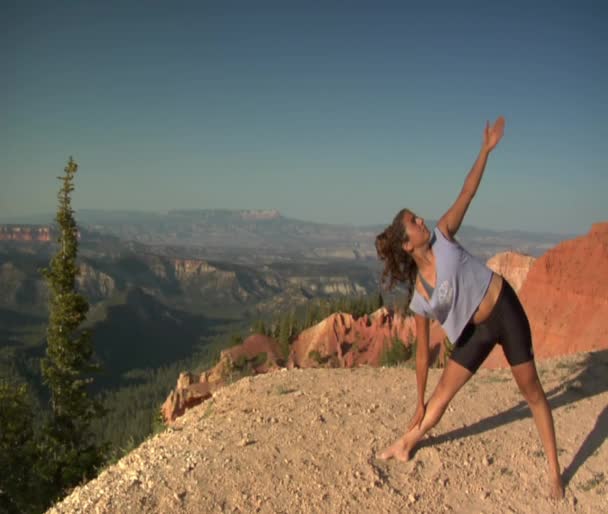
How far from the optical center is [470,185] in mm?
5336

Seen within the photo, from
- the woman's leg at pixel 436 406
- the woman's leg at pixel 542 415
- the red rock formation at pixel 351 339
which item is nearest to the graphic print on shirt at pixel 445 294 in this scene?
the woman's leg at pixel 436 406

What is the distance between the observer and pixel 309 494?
5547 millimetres

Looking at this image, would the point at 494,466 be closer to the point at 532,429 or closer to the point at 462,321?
the point at 532,429

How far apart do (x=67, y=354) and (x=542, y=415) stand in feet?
60.7

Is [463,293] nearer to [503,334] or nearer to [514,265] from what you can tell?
[503,334]

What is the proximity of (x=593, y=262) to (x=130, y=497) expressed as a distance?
3353cm

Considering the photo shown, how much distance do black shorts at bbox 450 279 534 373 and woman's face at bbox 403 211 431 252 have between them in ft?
3.15

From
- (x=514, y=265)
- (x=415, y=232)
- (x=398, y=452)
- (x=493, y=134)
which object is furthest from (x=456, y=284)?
(x=514, y=265)

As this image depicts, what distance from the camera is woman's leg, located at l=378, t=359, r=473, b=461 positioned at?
575cm

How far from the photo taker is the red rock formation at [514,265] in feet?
168

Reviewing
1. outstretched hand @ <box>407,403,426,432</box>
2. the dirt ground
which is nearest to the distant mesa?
the dirt ground

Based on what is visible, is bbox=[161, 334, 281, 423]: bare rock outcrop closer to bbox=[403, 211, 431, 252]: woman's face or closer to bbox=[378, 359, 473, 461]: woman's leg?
bbox=[378, 359, 473, 461]: woman's leg

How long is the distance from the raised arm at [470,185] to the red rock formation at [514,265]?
48.4 m

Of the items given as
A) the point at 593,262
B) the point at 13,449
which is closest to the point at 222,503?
the point at 13,449
